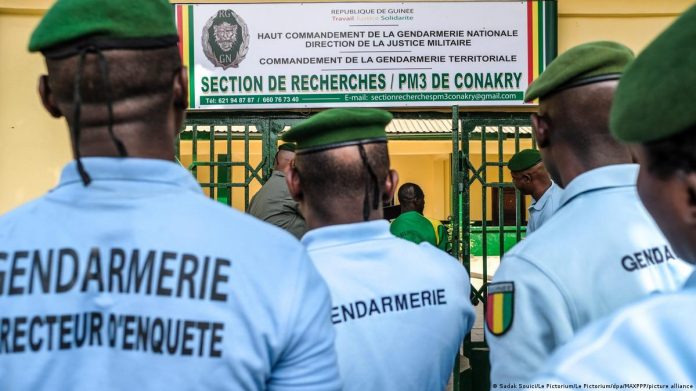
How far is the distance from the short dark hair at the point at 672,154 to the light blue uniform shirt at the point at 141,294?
545 mm

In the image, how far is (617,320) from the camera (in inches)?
25.0

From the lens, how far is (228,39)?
446cm

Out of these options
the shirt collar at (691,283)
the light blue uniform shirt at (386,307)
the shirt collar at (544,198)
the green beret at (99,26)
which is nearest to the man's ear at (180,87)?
the green beret at (99,26)

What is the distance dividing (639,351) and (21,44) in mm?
4759

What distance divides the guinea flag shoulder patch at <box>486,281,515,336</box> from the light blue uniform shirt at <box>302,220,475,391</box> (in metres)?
0.35

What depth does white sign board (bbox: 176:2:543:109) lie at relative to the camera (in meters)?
4.46

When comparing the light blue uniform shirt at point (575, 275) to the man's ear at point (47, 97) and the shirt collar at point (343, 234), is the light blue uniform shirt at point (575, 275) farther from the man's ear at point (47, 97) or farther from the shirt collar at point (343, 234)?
the man's ear at point (47, 97)

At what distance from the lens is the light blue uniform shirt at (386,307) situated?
1.61 m

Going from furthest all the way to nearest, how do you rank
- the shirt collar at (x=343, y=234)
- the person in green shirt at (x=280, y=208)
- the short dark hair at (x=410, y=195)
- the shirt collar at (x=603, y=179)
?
1. the short dark hair at (x=410, y=195)
2. the person in green shirt at (x=280, y=208)
3. the shirt collar at (x=343, y=234)
4. the shirt collar at (x=603, y=179)

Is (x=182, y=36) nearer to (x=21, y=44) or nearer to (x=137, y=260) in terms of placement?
(x=21, y=44)

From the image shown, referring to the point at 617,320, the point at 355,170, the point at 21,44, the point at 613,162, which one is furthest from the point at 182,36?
the point at 617,320

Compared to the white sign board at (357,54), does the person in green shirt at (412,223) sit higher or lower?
lower

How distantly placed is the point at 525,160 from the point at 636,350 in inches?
148

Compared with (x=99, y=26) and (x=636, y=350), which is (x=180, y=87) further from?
(x=636, y=350)
